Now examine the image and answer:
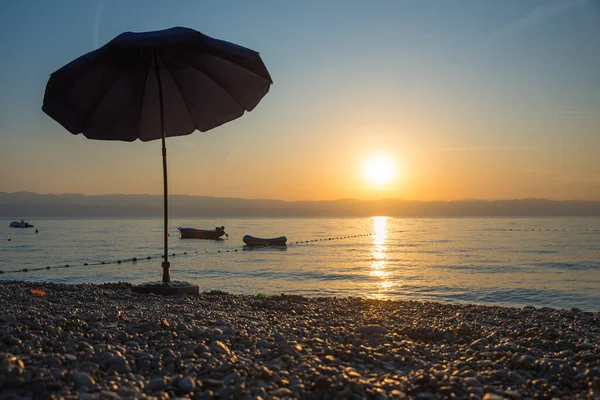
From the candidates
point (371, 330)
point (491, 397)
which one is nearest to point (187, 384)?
point (491, 397)

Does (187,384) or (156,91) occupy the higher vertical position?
(156,91)

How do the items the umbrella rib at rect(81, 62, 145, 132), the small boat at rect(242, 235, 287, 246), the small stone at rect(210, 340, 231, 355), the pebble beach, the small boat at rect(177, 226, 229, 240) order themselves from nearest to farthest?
Result: the pebble beach, the small stone at rect(210, 340, 231, 355), the umbrella rib at rect(81, 62, 145, 132), the small boat at rect(242, 235, 287, 246), the small boat at rect(177, 226, 229, 240)

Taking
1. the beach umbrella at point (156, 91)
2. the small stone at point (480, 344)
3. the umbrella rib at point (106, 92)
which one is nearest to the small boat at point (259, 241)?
the beach umbrella at point (156, 91)

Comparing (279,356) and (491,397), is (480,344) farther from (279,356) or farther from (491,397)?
(279,356)

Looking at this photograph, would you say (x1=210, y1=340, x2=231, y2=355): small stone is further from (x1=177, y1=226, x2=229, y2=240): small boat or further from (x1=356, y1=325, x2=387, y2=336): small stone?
(x1=177, y1=226, x2=229, y2=240): small boat

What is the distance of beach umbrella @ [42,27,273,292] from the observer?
25.1ft

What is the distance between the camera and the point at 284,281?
2084cm

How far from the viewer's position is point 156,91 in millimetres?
8594

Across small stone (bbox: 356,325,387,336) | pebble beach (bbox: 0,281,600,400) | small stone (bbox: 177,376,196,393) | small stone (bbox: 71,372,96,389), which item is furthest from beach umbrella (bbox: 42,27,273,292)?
small stone (bbox: 177,376,196,393)

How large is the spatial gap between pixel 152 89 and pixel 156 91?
0.08 m

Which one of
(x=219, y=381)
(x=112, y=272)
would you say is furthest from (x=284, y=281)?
(x=219, y=381)

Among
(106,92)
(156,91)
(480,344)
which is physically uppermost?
(156,91)

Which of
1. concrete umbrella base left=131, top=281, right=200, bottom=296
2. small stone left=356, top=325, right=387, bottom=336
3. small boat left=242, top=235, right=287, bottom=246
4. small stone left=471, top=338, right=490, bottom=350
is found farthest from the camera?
small boat left=242, top=235, right=287, bottom=246

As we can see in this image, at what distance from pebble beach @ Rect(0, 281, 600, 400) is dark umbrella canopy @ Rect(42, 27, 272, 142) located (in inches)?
144
